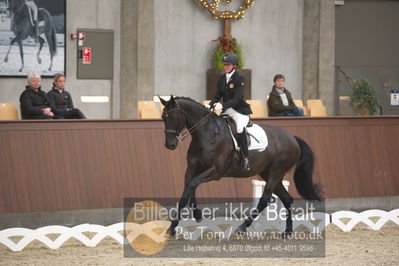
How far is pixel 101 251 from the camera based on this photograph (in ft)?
25.9

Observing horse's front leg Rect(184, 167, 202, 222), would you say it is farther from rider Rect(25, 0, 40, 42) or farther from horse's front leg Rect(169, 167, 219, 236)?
rider Rect(25, 0, 40, 42)

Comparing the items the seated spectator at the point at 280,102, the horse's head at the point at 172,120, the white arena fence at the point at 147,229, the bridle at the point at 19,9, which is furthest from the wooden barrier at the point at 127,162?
the bridle at the point at 19,9

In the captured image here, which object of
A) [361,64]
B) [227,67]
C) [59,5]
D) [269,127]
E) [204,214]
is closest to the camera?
[227,67]

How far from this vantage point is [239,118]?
28.7ft

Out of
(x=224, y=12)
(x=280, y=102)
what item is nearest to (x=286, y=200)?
(x=280, y=102)

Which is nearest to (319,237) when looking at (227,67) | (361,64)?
(227,67)

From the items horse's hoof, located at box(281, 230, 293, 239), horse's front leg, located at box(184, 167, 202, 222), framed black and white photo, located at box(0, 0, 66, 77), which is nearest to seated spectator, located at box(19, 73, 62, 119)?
horse's front leg, located at box(184, 167, 202, 222)

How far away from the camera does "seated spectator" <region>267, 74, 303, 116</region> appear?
1280cm

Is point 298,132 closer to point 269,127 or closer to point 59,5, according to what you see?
point 269,127

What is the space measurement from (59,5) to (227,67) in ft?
24.5

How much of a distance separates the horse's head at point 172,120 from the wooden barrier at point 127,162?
1.95m

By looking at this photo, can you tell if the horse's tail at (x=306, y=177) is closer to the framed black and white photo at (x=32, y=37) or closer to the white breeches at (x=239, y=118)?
the white breeches at (x=239, y=118)

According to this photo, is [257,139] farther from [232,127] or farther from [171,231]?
[171,231]

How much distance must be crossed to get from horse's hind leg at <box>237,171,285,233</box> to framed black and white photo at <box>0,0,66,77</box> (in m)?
7.32
